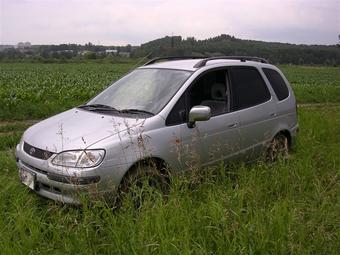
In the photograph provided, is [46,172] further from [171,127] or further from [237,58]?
[237,58]

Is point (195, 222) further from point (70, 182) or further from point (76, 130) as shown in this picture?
point (76, 130)

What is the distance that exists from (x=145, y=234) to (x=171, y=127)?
162 centimetres

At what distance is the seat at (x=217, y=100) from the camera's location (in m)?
5.23

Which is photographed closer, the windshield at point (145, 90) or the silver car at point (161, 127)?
the silver car at point (161, 127)

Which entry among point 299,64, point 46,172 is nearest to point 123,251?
point 46,172

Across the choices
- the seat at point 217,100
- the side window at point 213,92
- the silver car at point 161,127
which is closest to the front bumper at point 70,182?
the silver car at point 161,127

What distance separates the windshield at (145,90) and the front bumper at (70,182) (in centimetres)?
107

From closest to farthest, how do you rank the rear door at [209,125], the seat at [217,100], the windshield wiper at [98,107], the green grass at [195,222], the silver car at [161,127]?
1. the green grass at [195,222]
2. the silver car at [161,127]
3. the rear door at [209,125]
4. the windshield wiper at [98,107]
5. the seat at [217,100]

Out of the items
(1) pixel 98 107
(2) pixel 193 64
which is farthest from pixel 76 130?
(2) pixel 193 64

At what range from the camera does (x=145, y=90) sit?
4973 mm

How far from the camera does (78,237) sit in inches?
121

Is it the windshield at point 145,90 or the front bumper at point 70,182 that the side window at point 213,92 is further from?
the front bumper at point 70,182

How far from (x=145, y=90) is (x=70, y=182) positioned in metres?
1.74

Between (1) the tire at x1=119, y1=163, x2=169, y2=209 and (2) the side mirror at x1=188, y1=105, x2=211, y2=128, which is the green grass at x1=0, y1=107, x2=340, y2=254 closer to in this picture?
(1) the tire at x1=119, y1=163, x2=169, y2=209
